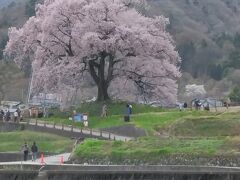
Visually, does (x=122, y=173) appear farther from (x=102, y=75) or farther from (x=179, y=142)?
(x=102, y=75)

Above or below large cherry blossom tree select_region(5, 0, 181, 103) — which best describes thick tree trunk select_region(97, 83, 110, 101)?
below

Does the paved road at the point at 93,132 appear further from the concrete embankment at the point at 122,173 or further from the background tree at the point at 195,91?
the background tree at the point at 195,91

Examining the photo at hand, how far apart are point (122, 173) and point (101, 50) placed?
29507 mm

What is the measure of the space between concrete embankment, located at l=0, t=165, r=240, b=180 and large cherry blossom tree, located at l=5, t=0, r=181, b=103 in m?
26.6

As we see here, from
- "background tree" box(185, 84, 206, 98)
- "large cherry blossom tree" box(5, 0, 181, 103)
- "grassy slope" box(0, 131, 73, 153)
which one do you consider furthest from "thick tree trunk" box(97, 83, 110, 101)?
"background tree" box(185, 84, 206, 98)

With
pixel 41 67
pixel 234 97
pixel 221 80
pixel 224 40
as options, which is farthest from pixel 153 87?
pixel 224 40

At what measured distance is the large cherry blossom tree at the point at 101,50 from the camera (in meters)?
59.0

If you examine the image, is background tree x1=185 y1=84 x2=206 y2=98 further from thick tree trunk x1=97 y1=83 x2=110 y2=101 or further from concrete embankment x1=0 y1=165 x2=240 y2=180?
concrete embankment x1=0 y1=165 x2=240 y2=180

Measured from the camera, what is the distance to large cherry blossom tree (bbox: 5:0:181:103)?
59000 millimetres

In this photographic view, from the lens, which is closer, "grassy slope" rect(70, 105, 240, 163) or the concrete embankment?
the concrete embankment

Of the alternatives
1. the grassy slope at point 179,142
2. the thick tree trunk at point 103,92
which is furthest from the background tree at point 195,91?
the grassy slope at point 179,142

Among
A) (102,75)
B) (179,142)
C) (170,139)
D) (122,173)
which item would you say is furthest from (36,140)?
(122,173)

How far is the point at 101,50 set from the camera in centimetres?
5850

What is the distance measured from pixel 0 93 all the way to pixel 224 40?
5833cm
